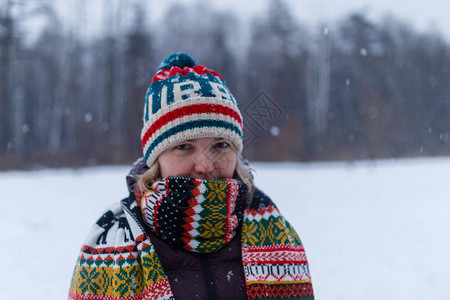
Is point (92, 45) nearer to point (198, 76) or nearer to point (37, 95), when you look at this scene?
point (37, 95)

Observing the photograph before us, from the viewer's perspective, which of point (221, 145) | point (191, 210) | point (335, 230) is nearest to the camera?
point (191, 210)

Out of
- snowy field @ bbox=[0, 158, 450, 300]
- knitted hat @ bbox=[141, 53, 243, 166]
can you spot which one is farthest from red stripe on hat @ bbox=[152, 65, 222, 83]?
snowy field @ bbox=[0, 158, 450, 300]

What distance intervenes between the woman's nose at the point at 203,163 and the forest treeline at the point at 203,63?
34.6ft

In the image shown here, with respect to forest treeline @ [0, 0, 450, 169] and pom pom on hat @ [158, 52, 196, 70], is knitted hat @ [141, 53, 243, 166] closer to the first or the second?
pom pom on hat @ [158, 52, 196, 70]

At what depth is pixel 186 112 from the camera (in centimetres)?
Answer: 118

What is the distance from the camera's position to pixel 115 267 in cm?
107

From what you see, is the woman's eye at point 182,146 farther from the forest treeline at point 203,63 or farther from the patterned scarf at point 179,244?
the forest treeline at point 203,63

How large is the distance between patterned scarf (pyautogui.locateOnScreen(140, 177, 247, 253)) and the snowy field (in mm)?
2051

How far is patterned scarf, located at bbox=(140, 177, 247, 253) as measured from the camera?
1.12 meters

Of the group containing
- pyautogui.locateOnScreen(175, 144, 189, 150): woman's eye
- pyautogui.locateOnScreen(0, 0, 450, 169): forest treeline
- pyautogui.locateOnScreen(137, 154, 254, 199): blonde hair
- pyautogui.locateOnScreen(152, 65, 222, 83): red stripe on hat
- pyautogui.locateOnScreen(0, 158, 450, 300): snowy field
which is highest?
pyautogui.locateOnScreen(0, 0, 450, 169): forest treeline

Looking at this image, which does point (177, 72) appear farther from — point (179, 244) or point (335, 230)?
point (335, 230)

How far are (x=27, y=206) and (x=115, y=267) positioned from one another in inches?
222

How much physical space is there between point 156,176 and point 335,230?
3939mm

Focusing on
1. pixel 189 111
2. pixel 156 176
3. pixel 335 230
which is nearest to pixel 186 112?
pixel 189 111
